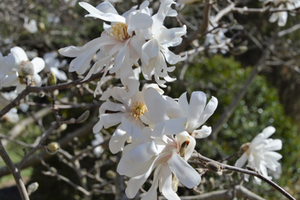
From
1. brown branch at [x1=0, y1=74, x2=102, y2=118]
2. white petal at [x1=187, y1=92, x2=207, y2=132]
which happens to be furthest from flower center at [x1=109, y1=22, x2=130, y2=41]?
white petal at [x1=187, y1=92, x2=207, y2=132]

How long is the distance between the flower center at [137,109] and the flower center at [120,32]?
7.9 inches

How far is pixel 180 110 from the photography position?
73cm

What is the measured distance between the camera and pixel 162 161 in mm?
720

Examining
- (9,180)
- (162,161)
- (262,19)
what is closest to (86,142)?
(162,161)

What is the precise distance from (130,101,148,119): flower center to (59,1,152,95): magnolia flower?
0.09 m

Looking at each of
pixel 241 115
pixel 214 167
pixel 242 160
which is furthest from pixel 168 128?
pixel 241 115

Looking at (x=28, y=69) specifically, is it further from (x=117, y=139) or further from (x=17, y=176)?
(x=117, y=139)

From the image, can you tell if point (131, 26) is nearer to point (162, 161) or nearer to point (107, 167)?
point (162, 161)

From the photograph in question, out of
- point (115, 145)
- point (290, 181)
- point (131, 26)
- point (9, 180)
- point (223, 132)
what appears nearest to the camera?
point (131, 26)

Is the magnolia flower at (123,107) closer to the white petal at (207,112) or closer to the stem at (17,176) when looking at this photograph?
the white petal at (207,112)

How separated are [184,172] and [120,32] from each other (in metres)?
0.42

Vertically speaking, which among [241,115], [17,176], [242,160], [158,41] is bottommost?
[241,115]

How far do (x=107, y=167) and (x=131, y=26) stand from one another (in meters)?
2.74

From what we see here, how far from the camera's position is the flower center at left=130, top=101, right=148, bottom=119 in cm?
85
